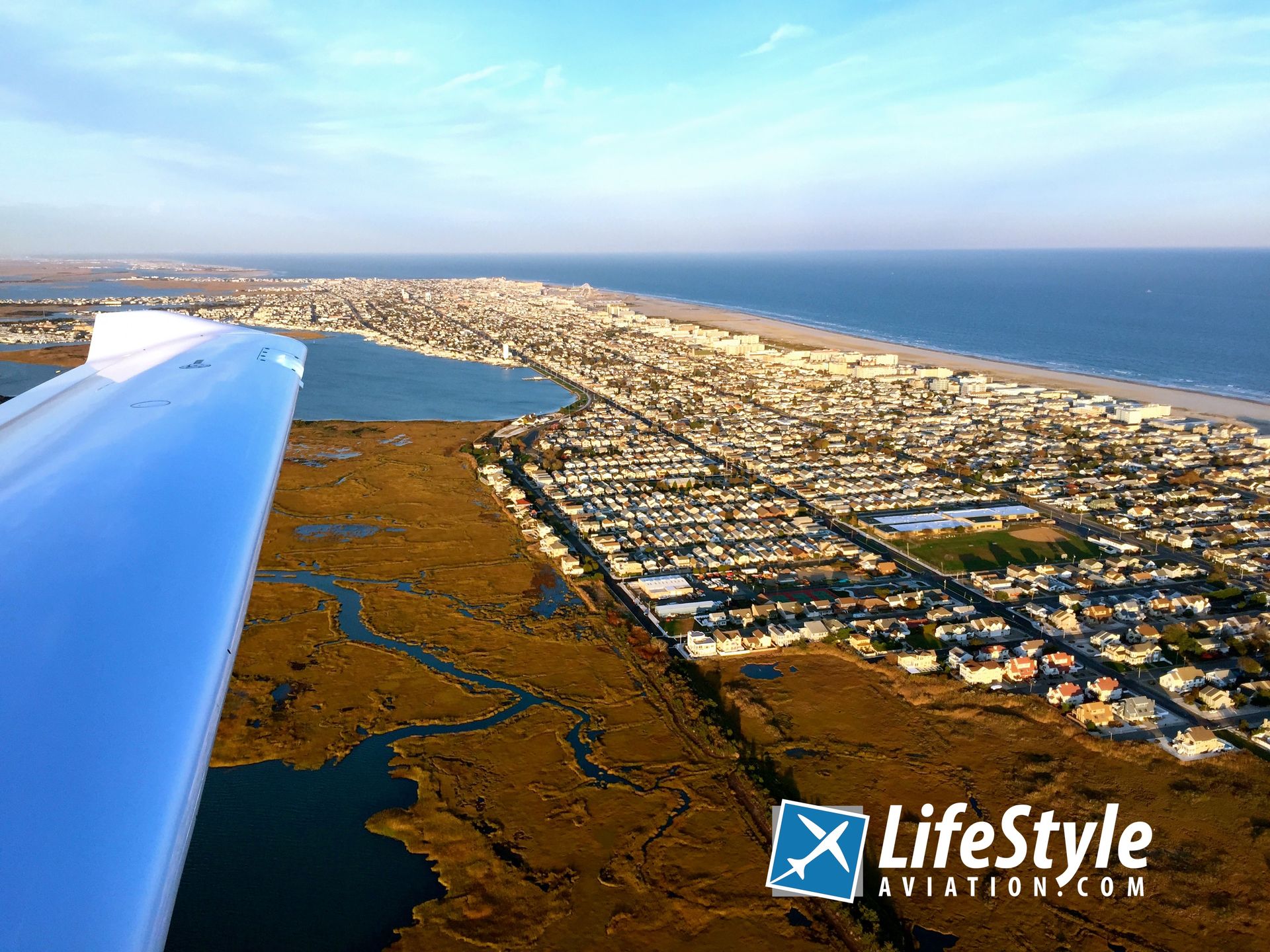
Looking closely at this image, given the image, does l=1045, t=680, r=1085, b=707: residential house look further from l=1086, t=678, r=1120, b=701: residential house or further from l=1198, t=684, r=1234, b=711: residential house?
l=1198, t=684, r=1234, b=711: residential house

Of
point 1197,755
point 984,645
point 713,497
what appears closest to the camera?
point 1197,755

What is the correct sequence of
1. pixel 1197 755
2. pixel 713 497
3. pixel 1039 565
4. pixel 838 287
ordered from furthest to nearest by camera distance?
pixel 838 287, pixel 713 497, pixel 1039 565, pixel 1197 755

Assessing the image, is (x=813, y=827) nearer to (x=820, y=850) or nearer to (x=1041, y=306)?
(x=820, y=850)

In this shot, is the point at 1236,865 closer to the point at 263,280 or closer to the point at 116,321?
the point at 116,321

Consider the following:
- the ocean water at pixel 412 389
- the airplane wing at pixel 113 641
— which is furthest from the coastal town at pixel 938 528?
the airplane wing at pixel 113 641

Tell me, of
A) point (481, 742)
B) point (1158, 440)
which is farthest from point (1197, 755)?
point (1158, 440)

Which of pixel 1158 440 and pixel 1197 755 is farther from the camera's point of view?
pixel 1158 440

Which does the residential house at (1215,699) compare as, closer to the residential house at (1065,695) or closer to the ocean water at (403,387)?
the residential house at (1065,695)

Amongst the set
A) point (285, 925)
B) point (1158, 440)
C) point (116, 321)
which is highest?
point (116, 321)
